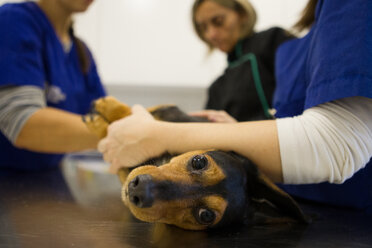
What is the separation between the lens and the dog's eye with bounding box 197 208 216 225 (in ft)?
2.65

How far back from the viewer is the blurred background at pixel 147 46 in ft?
11.1

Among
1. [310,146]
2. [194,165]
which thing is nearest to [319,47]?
[310,146]

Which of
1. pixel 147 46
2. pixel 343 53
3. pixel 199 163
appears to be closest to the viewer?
pixel 343 53

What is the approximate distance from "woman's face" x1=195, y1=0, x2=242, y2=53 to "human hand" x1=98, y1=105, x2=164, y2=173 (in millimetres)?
1174

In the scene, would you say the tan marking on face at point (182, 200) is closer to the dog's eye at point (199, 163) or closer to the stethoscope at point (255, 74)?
the dog's eye at point (199, 163)

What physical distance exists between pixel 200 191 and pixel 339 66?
1.51ft

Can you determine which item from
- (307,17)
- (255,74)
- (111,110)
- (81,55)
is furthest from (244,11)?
(111,110)

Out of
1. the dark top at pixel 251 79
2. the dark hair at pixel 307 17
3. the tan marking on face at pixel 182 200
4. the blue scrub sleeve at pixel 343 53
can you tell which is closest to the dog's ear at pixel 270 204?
the tan marking on face at pixel 182 200

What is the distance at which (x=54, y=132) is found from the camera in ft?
4.36

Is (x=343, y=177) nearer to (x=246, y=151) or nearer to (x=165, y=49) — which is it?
(x=246, y=151)

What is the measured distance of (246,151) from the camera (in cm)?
85

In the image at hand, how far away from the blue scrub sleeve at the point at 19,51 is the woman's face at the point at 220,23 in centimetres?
104

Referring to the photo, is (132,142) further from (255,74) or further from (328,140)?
(255,74)

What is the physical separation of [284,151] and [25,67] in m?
1.11
